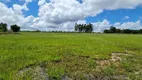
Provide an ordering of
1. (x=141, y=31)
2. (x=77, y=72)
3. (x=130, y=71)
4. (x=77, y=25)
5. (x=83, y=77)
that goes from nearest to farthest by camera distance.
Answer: (x=83, y=77) → (x=77, y=72) → (x=130, y=71) → (x=141, y=31) → (x=77, y=25)

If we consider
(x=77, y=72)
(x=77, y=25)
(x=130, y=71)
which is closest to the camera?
(x=77, y=72)

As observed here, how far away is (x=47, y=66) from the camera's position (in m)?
8.22

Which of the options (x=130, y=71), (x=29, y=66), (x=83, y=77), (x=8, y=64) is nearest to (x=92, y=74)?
(x=83, y=77)

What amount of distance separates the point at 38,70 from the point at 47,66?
78cm

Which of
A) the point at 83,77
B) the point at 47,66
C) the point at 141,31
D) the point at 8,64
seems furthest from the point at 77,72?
the point at 141,31

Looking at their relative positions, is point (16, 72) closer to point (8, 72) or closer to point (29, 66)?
point (8, 72)

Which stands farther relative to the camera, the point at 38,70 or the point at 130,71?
the point at 130,71

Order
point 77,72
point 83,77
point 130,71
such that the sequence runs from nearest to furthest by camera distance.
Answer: point 83,77 < point 77,72 < point 130,71

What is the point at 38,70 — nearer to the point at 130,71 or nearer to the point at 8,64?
the point at 8,64

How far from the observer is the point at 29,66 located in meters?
8.12

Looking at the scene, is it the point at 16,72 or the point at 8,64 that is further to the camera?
the point at 8,64

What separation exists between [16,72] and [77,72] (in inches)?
98.8

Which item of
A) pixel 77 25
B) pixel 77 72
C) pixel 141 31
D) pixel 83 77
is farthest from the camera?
pixel 77 25

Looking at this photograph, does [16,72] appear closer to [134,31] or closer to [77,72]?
[77,72]
